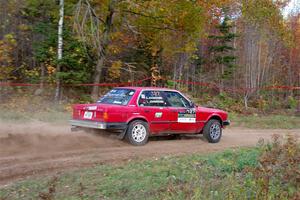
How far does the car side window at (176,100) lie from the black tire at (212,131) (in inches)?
35.5

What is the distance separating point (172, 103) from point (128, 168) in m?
3.99

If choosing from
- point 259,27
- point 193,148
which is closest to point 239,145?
point 193,148

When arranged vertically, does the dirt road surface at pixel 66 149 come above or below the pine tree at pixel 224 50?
below

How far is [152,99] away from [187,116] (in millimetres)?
1205

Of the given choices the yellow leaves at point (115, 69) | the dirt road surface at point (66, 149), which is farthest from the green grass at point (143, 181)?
the yellow leaves at point (115, 69)

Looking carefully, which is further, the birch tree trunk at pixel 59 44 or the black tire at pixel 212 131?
the birch tree trunk at pixel 59 44

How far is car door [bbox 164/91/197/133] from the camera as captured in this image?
11.2 m

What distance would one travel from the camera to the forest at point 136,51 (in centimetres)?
1797

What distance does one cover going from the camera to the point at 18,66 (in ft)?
62.7

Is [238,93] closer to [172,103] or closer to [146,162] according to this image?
[172,103]

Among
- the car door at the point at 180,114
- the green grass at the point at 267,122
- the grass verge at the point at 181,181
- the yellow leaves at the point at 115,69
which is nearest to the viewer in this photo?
the grass verge at the point at 181,181

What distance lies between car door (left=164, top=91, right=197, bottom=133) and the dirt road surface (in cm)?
40

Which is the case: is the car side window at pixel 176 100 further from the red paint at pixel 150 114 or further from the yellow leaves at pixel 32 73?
the yellow leaves at pixel 32 73

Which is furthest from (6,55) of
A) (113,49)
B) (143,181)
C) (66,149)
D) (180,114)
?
(143,181)
